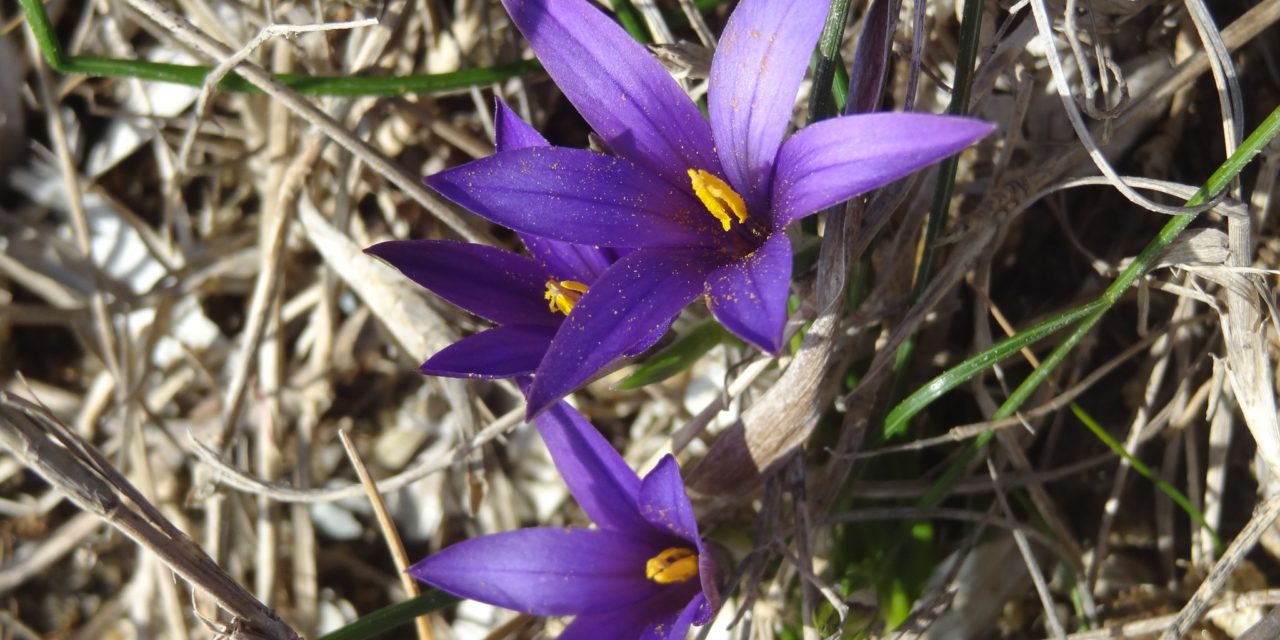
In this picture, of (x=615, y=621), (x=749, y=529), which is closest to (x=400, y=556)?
(x=615, y=621)

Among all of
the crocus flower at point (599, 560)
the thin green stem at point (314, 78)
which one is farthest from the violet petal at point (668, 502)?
the thin green stem at point (314, 78)

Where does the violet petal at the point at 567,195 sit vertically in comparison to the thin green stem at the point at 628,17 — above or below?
below

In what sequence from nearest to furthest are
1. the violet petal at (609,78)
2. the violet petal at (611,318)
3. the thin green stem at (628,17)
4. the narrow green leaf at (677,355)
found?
the violet petal at (611,318) < the violet petal at (609,78) < the narrow green leaf at (677,355) < the thin green stem at (628,17)

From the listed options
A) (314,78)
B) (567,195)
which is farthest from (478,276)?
(314,78)

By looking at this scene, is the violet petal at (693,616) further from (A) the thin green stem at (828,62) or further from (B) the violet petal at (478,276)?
(A) the thin green stem at (828,62)

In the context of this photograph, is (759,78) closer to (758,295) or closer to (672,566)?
(758,295)

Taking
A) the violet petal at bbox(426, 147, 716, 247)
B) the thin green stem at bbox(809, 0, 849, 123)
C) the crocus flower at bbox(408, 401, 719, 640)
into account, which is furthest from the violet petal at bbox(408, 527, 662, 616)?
the thin green stem at bbox(809, 0, 849, 123)

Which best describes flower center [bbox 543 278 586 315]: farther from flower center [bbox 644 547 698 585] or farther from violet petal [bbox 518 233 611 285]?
flower center [bbox 644 547 698 585]
